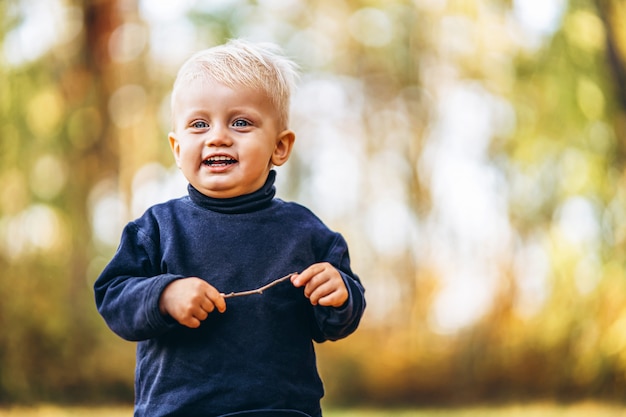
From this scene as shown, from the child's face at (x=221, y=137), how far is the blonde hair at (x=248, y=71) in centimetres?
2

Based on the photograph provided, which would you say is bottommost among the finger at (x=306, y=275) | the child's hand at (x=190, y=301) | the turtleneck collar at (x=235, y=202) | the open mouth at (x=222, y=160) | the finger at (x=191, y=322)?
the finger at (x=191, y=322)

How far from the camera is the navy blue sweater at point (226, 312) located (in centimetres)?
151

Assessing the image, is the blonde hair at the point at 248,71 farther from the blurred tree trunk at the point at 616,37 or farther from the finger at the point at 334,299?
the blurred tree trunk at the point at 616,37

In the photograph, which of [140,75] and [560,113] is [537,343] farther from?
[140,75]

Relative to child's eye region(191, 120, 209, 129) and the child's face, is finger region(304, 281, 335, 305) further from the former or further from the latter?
child's eye region(191, 120, 209, 129)

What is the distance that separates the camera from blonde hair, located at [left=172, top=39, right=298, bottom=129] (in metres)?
1.65

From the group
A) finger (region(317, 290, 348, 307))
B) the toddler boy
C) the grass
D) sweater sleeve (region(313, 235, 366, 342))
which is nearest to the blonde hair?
the toddler boy

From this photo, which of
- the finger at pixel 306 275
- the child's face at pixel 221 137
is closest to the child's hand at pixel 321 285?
the finger at pixel 306 275

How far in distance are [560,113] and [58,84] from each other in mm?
3267

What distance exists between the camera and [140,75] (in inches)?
221

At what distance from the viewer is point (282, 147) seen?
69.3 inches

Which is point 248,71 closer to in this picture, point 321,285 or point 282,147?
point 282,147

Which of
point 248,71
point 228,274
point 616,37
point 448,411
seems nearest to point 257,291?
point 228,274

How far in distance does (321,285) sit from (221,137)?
14.1 inches
